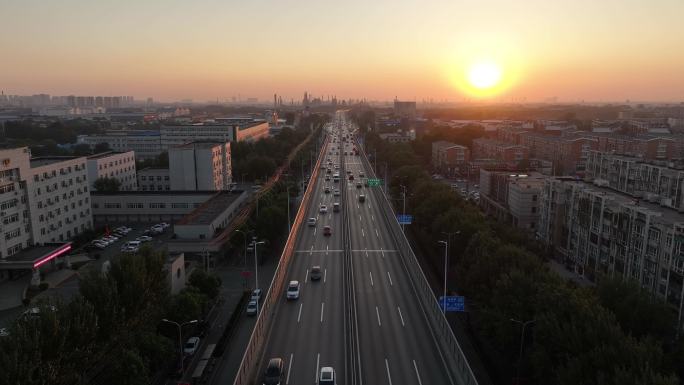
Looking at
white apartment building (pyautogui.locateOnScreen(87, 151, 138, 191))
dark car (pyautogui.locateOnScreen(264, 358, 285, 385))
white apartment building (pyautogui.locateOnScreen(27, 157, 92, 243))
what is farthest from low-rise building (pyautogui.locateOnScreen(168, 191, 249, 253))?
dark car (pyautogui.locateOnScreen(264, 358, 285, 385))

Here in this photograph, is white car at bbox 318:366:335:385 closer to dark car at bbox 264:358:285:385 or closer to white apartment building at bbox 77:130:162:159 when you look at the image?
dark car at bbox 264:358:285:385

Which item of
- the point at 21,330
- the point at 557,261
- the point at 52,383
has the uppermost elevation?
the point at 21,330

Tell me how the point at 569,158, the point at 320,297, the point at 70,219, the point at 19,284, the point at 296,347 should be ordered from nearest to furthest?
the point at 296,347 < the point at 320,297 < the point at 19,284 < the point at 70,219 < the point at 569,158

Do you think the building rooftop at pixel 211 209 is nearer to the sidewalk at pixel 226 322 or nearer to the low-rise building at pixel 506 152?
the sidewalk at pixel 226 322

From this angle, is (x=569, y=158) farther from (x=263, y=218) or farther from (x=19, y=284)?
(x=19, y=284)

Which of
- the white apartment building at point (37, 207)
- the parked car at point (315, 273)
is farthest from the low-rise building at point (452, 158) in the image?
the white apartment building at point (37, 207)

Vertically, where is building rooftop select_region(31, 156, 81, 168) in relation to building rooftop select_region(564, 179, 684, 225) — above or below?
above

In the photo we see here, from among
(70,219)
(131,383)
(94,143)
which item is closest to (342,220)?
(70,219)
